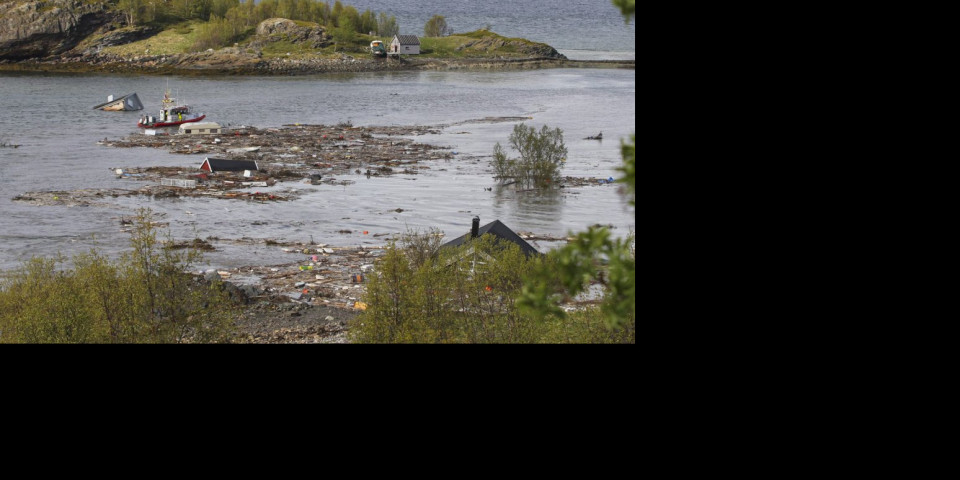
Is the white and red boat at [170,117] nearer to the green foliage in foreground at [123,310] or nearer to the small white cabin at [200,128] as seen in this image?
the small white cabin at [200,128]

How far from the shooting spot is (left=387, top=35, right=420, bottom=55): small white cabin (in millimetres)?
16141

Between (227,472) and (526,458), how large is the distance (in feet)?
1.56

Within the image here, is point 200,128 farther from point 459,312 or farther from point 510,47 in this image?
point 459,312

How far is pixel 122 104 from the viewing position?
1986 cm

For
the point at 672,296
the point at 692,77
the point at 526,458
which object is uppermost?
the point at 692,77

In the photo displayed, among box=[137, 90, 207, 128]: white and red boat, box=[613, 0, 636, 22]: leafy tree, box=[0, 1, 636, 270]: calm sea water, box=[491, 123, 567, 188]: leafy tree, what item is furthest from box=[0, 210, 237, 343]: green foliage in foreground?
box=[137, 90, 207, 128]: white and red boat

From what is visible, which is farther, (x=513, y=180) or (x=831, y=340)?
(x=513, y=180)

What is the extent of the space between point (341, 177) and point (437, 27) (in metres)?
3.41

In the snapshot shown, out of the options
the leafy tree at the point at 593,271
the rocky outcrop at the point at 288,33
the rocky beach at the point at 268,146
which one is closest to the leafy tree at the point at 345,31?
the rocky beach at the point at 268,146

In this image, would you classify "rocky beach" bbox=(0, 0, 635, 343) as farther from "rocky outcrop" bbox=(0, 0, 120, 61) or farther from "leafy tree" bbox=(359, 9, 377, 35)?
"leafy tree" bbox=(359, 9, 377, 35)

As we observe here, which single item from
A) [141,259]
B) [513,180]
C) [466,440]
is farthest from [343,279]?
[466,440]

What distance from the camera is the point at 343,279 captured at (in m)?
10.2

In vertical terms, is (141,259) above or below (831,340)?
below

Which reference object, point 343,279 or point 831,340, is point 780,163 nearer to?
point 831,340
